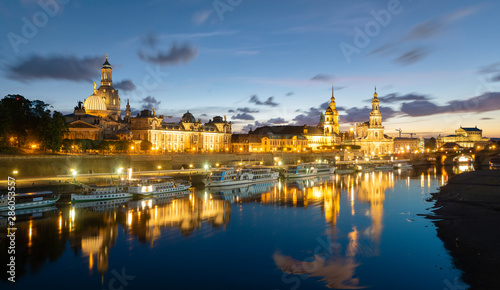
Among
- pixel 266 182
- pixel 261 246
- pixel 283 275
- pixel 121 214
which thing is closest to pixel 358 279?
pixel 283 275

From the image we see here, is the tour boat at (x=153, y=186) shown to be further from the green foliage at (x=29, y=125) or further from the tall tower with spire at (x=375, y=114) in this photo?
the tall tower with spire at (x=375, y=114)

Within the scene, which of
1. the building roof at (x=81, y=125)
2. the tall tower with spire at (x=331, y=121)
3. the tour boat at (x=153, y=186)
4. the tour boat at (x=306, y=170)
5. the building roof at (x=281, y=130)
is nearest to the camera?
the tour boat at (x=153, y=186)

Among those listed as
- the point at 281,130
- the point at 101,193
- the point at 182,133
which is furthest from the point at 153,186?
the point at 281,130

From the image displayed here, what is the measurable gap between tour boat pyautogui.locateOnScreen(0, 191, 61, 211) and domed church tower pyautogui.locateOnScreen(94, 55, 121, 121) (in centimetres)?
8252

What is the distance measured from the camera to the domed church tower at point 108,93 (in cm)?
12450

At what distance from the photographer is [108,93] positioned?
4938 inches

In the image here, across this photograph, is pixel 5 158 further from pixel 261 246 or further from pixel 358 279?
pixel 358 279

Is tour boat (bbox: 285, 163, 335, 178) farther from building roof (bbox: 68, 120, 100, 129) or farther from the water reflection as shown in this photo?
building roof (bbox: 68, 120, 100, 129)

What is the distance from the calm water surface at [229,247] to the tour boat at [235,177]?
1650 cm

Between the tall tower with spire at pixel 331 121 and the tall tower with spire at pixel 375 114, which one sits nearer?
the tall tower with spire at pixel 331 121

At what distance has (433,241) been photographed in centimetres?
2895

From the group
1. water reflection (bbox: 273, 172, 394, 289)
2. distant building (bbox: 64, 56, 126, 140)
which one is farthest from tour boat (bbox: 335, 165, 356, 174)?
distant building (bbox: 64, 56, 126, 140)

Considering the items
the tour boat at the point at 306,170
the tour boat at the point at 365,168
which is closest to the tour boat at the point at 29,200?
the tour boat at the point at 306,170

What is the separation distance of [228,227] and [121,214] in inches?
487
